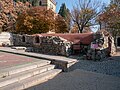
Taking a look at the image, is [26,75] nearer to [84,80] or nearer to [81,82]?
[81,82]

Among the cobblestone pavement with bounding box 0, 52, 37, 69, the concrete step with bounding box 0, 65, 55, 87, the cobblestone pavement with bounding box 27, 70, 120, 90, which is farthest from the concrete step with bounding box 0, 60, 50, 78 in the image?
the cobblestone pavement with bounding box 27, 70, 120, 90

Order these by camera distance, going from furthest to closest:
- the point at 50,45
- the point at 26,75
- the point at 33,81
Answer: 1. the point at 50,45
2. the point at 26,75
3. the point at 33,81

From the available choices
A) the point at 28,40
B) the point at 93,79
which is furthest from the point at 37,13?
the point at 93,79

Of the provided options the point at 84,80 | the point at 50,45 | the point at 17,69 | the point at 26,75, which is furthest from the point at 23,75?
the point at 50,45

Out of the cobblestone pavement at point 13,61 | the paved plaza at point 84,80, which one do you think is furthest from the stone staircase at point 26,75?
the cobblestone pavement at point 13,61

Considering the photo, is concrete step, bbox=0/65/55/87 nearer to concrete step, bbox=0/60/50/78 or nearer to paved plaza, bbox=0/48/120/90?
concrete step, bbox=0/60/50/78

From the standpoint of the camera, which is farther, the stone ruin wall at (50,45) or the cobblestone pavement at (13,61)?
the stone ruin wall at (50,45)

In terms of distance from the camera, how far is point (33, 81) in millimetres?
6656

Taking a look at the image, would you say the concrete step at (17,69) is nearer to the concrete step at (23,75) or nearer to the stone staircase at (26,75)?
the stone staircase at (26,75)

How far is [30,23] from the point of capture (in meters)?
22.6

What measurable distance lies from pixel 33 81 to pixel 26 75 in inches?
17.9

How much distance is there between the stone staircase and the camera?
6074 millimetres

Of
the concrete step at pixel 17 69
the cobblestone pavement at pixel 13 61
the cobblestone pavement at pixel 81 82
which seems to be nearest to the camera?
the cobblestone pavement at pixel 81 82

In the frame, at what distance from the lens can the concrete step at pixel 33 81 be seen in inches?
234
